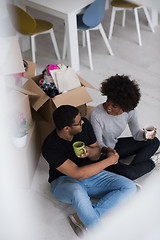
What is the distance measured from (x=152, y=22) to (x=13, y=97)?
2687mm

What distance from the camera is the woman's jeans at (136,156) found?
74.2 inches

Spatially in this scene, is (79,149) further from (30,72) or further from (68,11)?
(68,11)

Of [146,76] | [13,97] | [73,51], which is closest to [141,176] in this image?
[13,97]

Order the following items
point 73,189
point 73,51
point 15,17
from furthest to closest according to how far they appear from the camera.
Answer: point 73,51
point 15,17
point 73,189

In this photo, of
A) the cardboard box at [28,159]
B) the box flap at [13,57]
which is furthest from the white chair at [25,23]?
the cardboard box at [28,159]

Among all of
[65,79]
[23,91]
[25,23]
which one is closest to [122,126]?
[65,79]

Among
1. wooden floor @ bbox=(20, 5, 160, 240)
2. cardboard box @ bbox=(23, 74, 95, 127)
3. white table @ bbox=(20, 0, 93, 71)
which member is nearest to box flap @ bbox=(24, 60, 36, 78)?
cardboard box @ bbox=(23, 74, 95, 127)

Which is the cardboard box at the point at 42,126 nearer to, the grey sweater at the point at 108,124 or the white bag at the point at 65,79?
the white bag at the point at 65,79

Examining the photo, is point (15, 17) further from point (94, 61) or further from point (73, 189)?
point (73, 189)

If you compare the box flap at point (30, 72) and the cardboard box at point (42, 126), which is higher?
the box flap at point (30, 72)

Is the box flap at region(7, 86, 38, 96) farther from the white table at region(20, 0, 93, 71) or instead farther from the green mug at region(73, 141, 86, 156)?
the white table at region(20, 0, 93, 71)

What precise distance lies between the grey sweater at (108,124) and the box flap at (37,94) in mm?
358

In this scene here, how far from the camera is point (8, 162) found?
347mm

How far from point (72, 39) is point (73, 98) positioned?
1.18 metres
